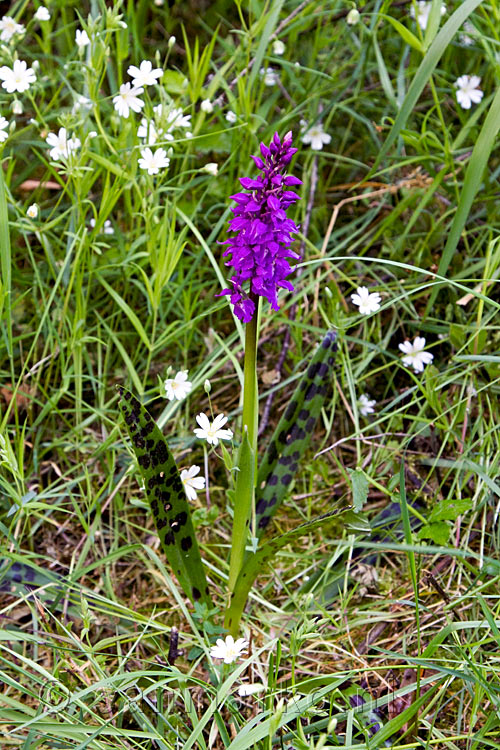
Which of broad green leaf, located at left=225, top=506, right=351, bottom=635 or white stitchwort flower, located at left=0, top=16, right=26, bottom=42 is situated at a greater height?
white stitchwort flower, located at left=0, top=16, right=26, bottom=42

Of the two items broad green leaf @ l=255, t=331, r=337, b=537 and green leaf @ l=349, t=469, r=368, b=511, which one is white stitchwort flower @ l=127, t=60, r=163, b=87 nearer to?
broad green leaf @ l=255, t=331, r=337, b=537

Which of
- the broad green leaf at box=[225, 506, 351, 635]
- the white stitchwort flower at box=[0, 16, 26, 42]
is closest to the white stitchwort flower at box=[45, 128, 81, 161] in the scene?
the white stitchwort flower at box=[0, 16, 26, 42]

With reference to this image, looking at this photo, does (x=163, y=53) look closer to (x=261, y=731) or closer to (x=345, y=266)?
(x=345, y=266)

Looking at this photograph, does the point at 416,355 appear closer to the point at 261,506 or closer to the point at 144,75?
the point at 261,506

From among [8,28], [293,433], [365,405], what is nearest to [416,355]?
[365,405]

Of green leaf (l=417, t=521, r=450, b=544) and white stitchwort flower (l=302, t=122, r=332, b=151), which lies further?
white stitchwort flower (l=302, t=122, r=332, b=151)

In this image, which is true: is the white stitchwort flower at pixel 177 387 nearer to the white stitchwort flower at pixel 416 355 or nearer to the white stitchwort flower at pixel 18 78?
the white stitchwort flower at pixel 416 355

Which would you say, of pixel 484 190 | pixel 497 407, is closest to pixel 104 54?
pixel 484 190
